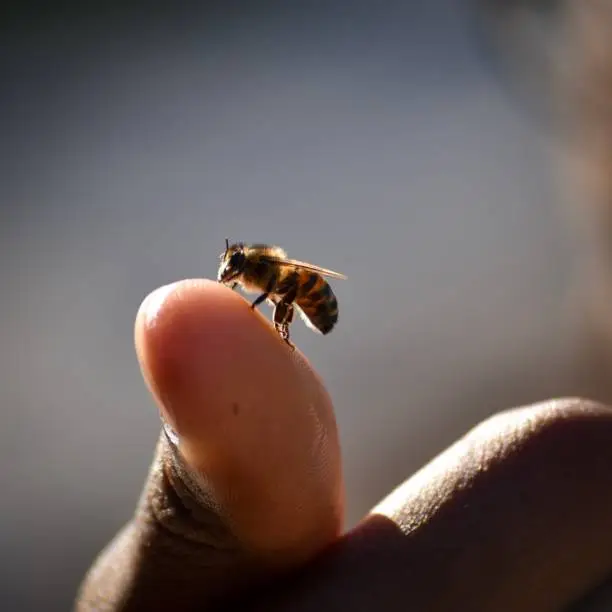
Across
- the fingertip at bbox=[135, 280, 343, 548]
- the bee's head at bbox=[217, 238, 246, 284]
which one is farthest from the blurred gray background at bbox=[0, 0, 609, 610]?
the fingertip at bbox=[135, 280, 343, 548]

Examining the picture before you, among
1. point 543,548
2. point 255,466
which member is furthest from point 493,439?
point 255,466

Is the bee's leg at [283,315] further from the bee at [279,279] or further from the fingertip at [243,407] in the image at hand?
the fingertip at [243,407]

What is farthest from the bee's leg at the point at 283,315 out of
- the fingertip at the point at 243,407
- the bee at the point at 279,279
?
the fingertip at the point at 243,407

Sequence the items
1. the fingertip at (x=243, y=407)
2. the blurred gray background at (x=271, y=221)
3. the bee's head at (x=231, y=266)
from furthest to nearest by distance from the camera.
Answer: the blurred gray background at (x=271, y=221)
the bee's head at (x=231, y=266)
the fingertip at (x=243, y=407)

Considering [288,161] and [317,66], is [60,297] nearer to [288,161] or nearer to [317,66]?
[288,161]

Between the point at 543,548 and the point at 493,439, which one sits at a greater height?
the point at 493,439

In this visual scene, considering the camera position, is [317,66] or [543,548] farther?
[317,66]
